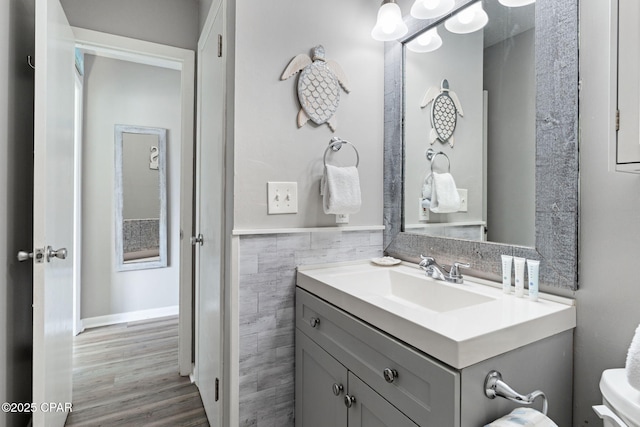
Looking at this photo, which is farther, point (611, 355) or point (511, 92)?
point (511, 92)

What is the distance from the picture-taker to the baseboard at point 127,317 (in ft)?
9.94

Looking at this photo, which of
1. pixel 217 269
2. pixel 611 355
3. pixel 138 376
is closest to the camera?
pixel 611 355

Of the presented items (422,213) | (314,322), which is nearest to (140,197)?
(314,322)

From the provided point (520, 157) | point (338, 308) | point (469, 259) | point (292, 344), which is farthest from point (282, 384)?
point (520, 157)

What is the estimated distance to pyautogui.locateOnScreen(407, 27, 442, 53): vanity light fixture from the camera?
1480 mm

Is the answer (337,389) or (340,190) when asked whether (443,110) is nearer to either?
(340,190)

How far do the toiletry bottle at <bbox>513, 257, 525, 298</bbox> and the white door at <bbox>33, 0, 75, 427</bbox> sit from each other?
168 cm

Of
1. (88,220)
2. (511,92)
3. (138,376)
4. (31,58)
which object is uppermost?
(31,58)

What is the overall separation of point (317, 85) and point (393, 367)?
3.81 ft

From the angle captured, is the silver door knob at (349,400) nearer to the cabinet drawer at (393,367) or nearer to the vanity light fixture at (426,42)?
the cabinet drawer at (393,367)

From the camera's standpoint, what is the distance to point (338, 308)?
114 centimetres

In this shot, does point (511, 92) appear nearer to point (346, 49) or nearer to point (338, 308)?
point (346, 49)

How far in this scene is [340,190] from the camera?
4.69ft

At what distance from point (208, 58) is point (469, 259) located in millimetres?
1726
